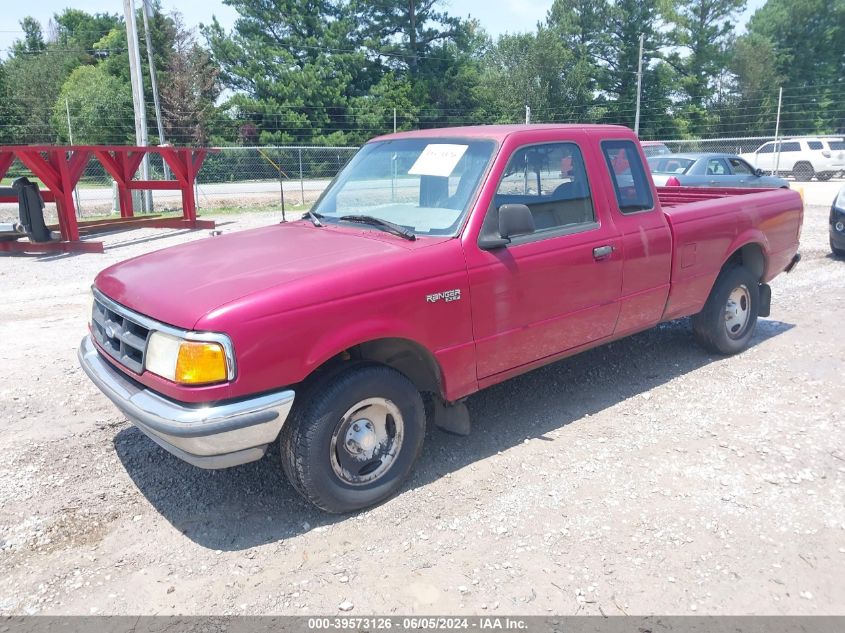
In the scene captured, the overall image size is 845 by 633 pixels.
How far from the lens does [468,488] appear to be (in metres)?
3.86

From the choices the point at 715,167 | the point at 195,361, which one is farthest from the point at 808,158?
the point at 195,361

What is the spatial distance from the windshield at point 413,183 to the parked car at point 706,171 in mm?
10785

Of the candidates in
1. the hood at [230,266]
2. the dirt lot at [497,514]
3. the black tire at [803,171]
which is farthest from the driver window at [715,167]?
the black tire at [803,171]

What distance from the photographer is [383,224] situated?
405 centimetres

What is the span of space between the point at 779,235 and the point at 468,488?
4.01 m

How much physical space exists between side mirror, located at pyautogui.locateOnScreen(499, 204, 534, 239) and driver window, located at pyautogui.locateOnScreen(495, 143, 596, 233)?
280 millimetres

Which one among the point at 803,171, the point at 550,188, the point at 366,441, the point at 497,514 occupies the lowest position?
the point at 497,514

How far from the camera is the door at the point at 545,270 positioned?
3.92 metres

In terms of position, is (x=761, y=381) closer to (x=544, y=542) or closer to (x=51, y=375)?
(x=544, y=542)

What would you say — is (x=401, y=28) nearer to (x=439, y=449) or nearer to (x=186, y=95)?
(x=186, y=95)

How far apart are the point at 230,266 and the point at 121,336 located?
25.8 inches

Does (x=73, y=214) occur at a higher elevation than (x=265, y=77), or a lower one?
lower

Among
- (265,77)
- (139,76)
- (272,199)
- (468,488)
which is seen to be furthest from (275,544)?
(265,77)

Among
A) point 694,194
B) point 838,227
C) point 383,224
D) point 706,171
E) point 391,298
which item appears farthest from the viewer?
point 706,171
